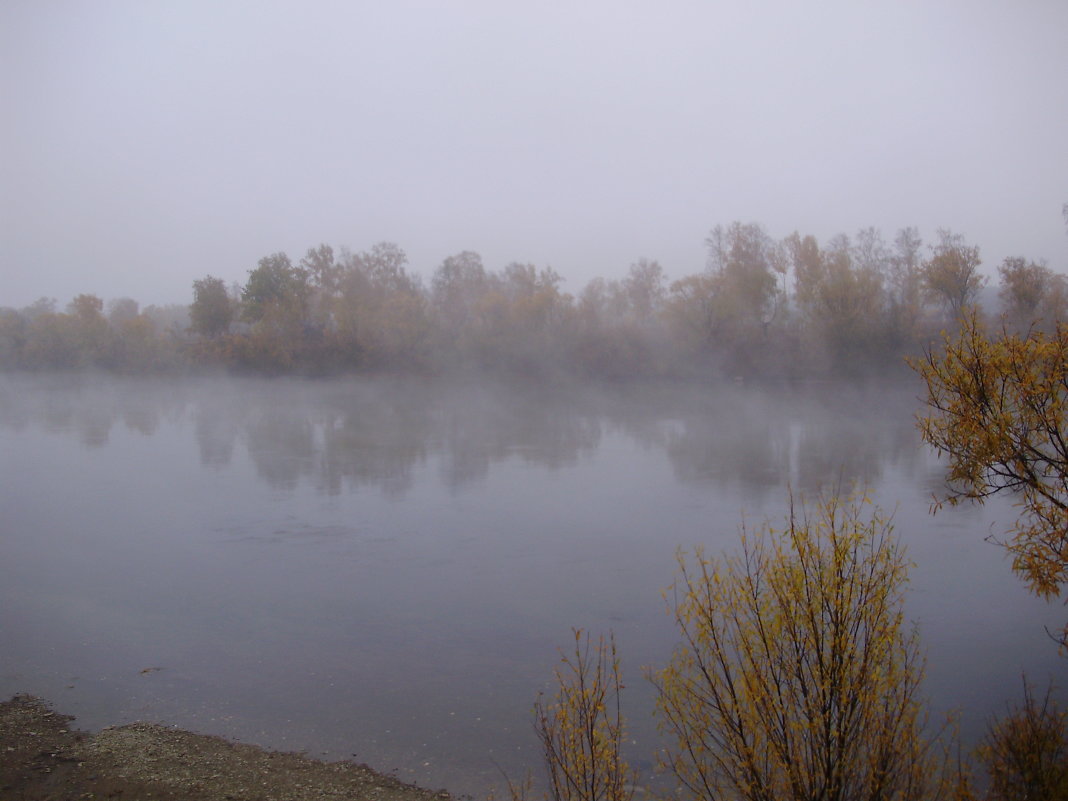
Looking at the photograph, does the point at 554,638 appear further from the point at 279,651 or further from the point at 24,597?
the point at 24,597

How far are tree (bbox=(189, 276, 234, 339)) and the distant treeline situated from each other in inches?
3.6

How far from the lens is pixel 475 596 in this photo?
410 inches

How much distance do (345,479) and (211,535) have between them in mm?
4865

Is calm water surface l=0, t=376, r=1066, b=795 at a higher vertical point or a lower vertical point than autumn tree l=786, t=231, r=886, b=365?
lower

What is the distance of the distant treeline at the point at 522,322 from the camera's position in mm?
41906

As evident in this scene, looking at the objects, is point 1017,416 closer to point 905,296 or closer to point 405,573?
point 405,573

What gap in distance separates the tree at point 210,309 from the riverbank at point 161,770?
47.7 metres

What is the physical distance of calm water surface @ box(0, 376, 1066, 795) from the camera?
735cm

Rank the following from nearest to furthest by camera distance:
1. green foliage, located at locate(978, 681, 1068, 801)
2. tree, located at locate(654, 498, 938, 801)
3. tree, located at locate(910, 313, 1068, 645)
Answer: tree, located at locate(654, 498, 938, 801)
green foliage, located at locate(978, 681, 1068, 801)
tree, located at locate(910, 313, 1068, 645)

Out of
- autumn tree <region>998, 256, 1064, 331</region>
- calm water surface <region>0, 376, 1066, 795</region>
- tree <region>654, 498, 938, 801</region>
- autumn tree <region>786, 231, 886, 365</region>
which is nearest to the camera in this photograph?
tree <region>654, 498, 938, 801</region>

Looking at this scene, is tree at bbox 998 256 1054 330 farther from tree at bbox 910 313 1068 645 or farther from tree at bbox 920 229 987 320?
tree at bbox 910 313 1068 645

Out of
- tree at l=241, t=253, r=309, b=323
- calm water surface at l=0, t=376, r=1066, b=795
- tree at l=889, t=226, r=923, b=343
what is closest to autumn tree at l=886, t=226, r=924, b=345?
tree at l=889, t=226, r=923, b=343

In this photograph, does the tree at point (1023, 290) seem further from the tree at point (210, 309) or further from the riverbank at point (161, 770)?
the tree at point (210, 309)

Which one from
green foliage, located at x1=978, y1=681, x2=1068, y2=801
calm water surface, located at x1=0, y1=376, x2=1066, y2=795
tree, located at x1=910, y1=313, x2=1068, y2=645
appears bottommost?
calm water surface, located at x1=0, y1=376, x2=1066, y2=795
